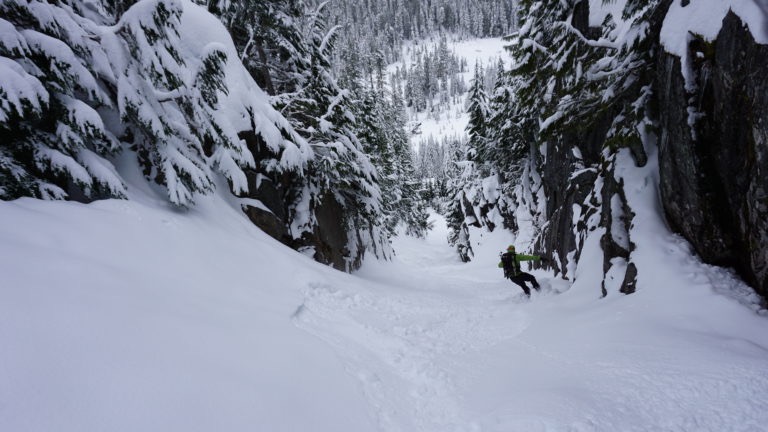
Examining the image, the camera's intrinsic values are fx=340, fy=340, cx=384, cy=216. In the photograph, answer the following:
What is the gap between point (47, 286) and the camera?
9.74 ft

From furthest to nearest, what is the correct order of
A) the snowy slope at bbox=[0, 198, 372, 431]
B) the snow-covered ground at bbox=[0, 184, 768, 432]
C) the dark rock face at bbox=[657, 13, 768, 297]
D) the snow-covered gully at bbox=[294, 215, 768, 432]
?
the dark rock face at bbox=[657, 13, 768, 297]
the snow-covered gully at bbox=[294, 215, 768, 432]
the snow-covered ground at bbox=[0, 184, 768, 432]
the snowy slope at bbox=[0, 198, 372, 431]

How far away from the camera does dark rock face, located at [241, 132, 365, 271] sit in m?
11.5

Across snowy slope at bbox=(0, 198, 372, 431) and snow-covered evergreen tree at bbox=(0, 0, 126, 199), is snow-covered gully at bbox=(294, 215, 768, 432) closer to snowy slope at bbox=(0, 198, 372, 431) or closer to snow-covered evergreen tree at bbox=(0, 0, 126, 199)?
snowy slope at bbox=(0, 198, 372, 431)

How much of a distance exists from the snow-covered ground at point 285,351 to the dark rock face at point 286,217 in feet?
13.6

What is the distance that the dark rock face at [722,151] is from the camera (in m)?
4.79

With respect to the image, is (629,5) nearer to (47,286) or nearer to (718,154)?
(718,154)

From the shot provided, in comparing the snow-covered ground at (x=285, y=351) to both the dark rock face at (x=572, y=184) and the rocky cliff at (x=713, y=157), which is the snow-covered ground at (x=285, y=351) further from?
the dark rock face at (x=572, y=184)

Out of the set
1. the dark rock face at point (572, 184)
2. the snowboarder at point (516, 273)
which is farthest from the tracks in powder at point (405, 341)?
the dark rock face at point (572, 184)

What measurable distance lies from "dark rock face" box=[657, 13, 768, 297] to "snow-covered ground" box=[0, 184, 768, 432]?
0.57 meters

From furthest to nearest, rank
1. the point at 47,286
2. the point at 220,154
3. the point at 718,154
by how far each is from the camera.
→ the point at 220,154
the point at 718,154
the point at 47,286

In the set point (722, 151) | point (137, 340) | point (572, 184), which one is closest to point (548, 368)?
point (722, 151)

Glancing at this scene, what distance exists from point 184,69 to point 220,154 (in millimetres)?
2210

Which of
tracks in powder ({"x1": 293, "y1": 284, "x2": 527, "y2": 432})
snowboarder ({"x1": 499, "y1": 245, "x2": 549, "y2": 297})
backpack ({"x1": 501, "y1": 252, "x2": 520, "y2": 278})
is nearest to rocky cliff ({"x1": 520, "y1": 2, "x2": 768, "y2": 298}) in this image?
snowboarder ({"x1": 499, "y1": 245, "x2": 549, "y2": 297})

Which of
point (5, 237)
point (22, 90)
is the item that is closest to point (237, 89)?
point (22, 90)
